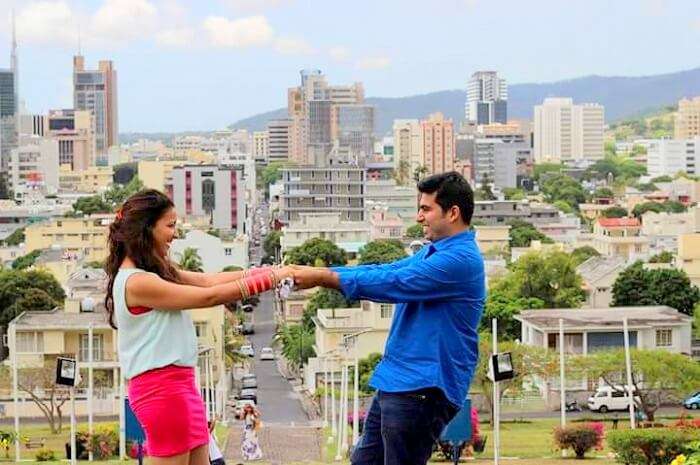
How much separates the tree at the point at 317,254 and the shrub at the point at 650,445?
48448 millimetres

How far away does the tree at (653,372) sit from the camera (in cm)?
2627

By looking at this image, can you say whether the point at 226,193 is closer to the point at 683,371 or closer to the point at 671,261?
the point at 671,261

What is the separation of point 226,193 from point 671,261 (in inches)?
1683

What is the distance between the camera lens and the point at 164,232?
532cm

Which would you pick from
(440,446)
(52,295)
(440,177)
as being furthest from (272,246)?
(440,177)

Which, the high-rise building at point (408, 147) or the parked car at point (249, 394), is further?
the high-rise building at point (408, 147)

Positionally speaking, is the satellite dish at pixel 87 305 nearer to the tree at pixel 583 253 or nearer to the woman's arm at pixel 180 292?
the tree at pixel 583 253

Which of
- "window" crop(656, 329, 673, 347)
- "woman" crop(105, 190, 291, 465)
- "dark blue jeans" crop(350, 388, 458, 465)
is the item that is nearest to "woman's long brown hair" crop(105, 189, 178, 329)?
"woman" crop(105, 190, 291, 465)

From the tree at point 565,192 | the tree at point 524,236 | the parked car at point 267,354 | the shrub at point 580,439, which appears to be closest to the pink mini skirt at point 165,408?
the shrub at point 580,439

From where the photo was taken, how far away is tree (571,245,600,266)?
55.0m

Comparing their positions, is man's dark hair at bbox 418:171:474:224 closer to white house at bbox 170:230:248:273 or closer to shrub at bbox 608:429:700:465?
shrub at bbox 608:429:700:465

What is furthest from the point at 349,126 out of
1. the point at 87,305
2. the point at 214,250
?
the point at 87,305

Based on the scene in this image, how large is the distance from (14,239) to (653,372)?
180ft

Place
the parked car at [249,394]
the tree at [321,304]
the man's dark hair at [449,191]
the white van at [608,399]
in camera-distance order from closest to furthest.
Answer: the man's dark hair at [449,191]
the white van at [608,399]
the parked car at [249,394]
the tree at [321,304]
